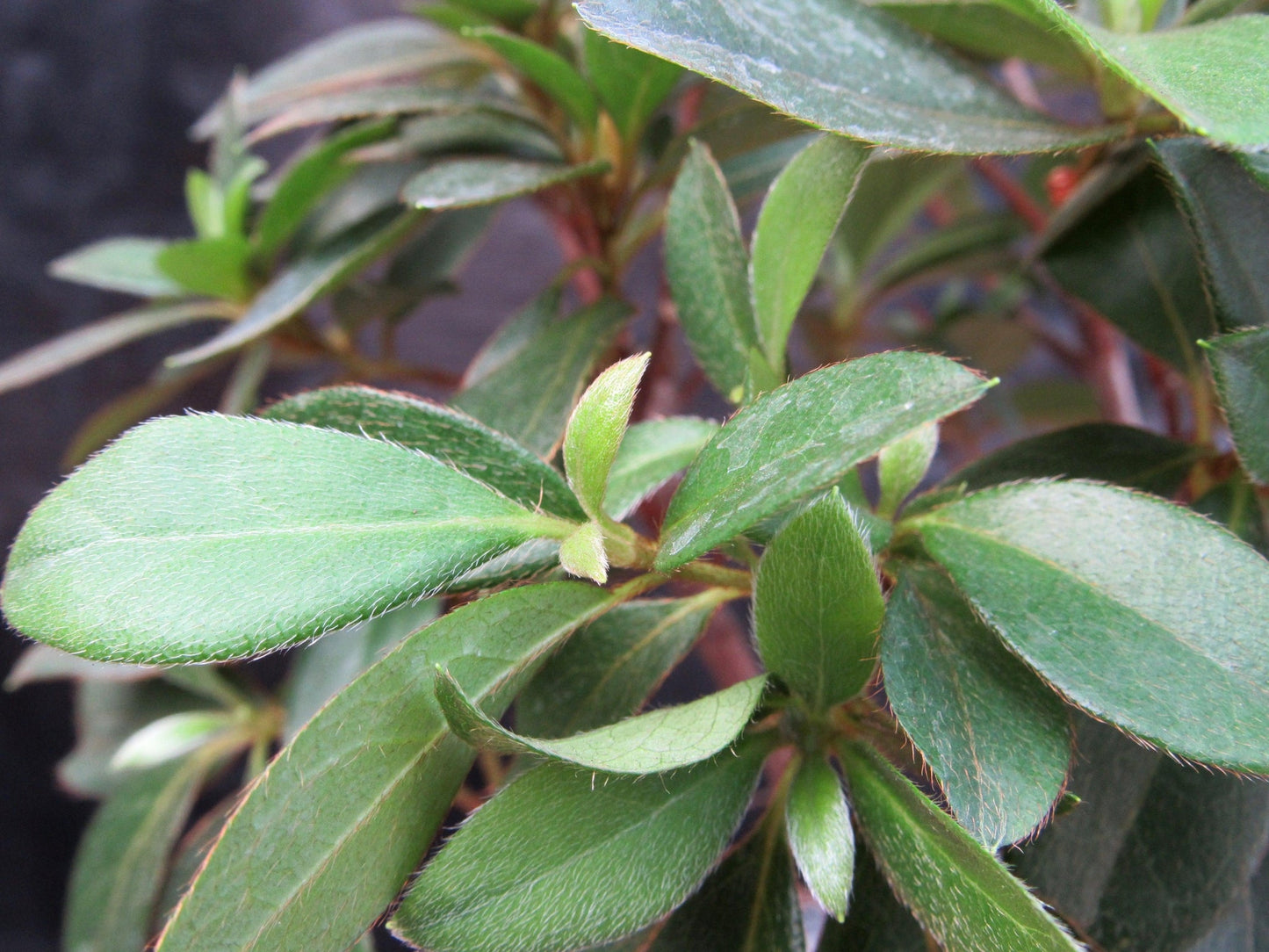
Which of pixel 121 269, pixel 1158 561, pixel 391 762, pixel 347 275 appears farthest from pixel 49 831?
pixel 1158 561

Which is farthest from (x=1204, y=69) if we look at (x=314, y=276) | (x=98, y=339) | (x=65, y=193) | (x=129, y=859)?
(x=65, y=193)

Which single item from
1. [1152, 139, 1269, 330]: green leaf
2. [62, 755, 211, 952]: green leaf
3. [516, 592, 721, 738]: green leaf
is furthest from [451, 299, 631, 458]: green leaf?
[62, 755, 211, 952]: green leaf

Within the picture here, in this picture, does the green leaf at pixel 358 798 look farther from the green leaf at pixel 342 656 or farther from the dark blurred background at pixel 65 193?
the dark blurred background at pixel 65 193

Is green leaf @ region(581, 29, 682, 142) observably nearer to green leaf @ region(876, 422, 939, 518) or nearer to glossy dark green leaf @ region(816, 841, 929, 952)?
green leaf @ region(876, 422, 939, 518)

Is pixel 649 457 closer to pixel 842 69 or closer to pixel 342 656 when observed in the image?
pixel 842 69

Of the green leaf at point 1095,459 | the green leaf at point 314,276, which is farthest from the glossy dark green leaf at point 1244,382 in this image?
the green leaf at point 314,276

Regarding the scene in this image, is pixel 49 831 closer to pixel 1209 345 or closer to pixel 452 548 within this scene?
pixel 452 548
